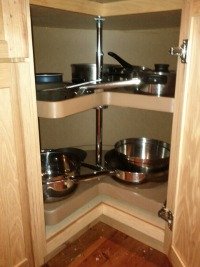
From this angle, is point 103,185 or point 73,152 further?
point 73,152

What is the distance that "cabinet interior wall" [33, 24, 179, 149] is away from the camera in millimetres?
1421

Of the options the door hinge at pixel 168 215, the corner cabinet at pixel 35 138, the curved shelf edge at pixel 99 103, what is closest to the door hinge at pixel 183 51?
the corner cabinet at pixel 35 138

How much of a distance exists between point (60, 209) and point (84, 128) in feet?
2.31

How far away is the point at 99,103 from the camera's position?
1.12m

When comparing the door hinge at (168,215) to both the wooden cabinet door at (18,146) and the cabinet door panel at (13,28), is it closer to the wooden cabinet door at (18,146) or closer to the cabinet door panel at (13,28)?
the wooden cabinet door at (18,146)

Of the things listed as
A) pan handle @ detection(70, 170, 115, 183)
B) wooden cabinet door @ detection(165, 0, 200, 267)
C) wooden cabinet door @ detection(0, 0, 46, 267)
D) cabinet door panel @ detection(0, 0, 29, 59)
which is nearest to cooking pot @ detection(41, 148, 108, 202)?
pan handle @ detection(70, 170, 115, 183)

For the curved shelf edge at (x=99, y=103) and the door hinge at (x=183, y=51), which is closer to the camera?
the door hinge at (x=183, y=51)

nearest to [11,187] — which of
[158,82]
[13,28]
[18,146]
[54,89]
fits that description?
[18,146]

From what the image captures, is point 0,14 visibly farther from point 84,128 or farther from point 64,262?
point 84,128

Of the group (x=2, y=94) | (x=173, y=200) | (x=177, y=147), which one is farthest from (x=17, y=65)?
(x=173, y=200)

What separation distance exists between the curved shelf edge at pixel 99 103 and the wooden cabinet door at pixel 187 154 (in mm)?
133

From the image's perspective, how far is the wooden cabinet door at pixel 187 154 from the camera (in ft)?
2.43

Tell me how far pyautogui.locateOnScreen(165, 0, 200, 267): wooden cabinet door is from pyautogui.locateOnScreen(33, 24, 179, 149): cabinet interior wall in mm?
655

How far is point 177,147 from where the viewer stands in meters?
0.87
